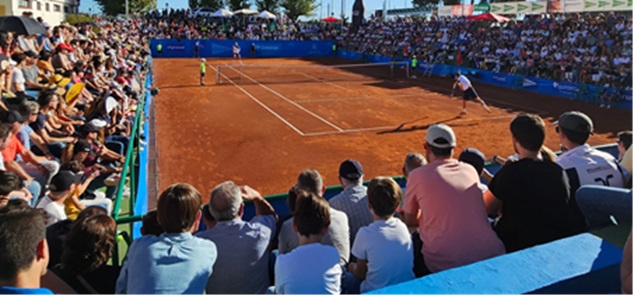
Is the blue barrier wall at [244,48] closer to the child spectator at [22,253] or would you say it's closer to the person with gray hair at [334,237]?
the person with gray hair at [334,237]

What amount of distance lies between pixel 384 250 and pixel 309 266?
0.70 metres

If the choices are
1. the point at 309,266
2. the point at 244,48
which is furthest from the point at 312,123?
the point at 244,48

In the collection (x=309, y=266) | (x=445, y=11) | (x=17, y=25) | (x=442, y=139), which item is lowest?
(x=309, y=266)

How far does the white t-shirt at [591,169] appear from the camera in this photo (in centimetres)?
432

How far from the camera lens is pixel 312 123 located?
17.2 metres

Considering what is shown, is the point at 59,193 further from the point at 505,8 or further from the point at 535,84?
→ the point at 505,8

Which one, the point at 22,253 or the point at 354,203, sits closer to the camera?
the point at 22,253

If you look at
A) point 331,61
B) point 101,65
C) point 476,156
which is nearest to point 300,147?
point 101,65

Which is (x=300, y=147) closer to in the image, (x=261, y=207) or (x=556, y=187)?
(x=261, y=207)

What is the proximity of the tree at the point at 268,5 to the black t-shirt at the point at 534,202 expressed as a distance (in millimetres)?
71096

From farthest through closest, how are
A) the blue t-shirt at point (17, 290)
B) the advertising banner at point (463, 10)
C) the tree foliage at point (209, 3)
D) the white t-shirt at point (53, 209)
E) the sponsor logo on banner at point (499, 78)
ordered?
the tree foliage at point (209, 3) → the advertising banner at point (463, 10) → the sponsor logo on banner at point (499, 78) → the white t-shirt at point (53, 209) → the blue t-shirt at point (17, 290)

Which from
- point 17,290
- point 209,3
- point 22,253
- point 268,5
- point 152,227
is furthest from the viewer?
point 209,3

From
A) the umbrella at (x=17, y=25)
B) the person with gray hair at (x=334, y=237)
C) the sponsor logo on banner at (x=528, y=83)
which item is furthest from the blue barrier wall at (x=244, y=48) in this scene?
the person with gray hair at (x=334, y=237)

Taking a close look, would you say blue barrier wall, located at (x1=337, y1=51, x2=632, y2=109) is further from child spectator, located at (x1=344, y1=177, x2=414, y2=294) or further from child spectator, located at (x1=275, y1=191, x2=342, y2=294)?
child spectator, located at (x1=275, y1=191, x2=342, y2=294)
